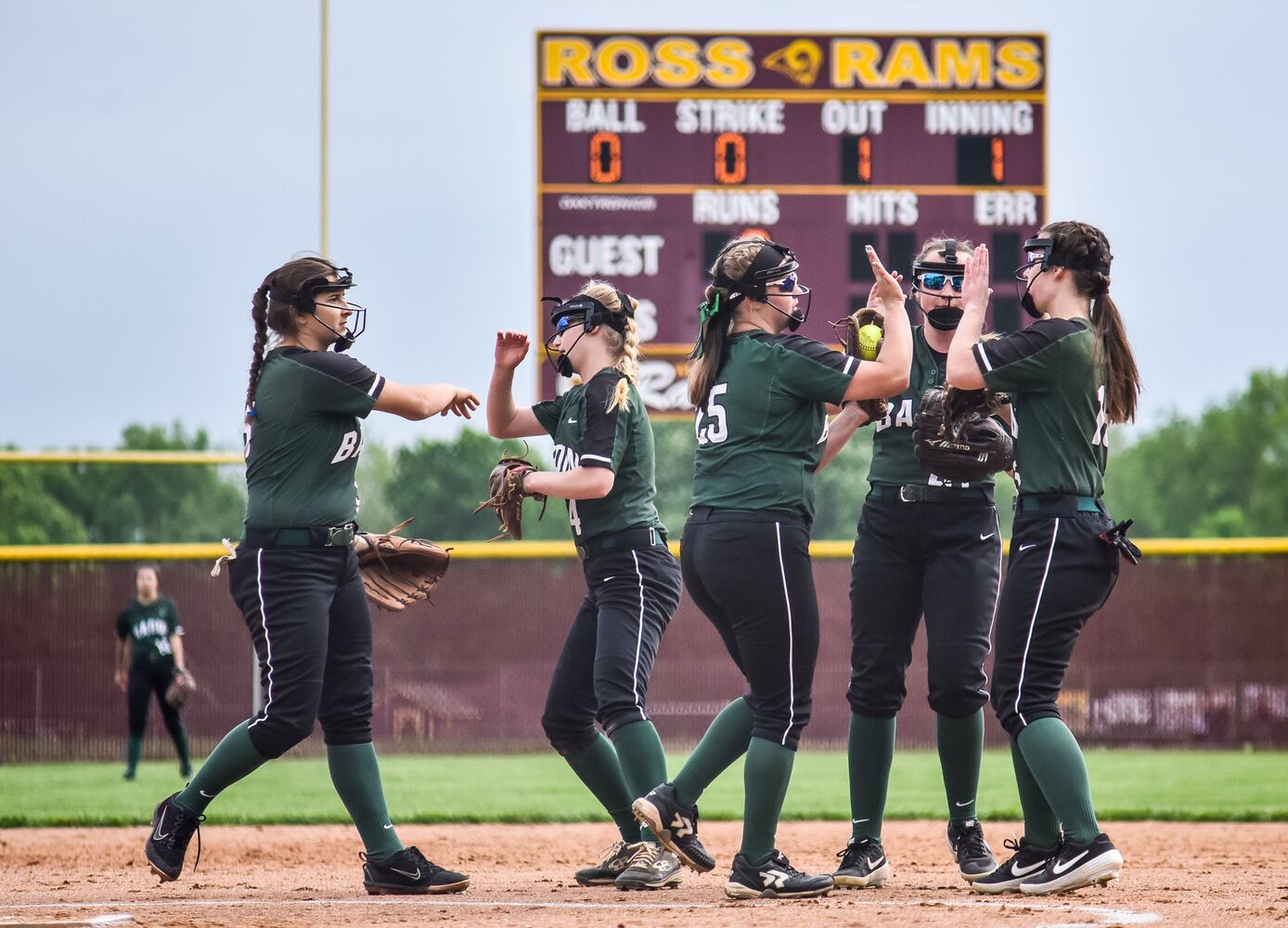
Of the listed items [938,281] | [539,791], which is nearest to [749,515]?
[938,281]

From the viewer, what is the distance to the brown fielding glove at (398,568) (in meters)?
5.60

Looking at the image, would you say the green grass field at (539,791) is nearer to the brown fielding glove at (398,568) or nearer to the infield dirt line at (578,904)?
the brown fielding glove at (398,568)

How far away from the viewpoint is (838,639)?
15.1 m

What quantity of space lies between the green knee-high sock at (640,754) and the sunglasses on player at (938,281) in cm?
172

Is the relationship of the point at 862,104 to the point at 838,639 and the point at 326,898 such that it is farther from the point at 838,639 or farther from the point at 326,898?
the point at 326,898

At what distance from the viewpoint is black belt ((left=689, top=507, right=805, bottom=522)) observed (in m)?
4.77

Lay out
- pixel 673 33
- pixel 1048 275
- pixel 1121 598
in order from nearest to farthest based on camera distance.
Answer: pixel 1048 275, pixel 673 33, pixel 1121 598

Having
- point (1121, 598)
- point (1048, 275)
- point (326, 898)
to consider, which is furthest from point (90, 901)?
point (1121, 598)

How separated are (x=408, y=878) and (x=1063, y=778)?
2.08m

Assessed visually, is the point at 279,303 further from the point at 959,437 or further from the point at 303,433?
the point at 959,437

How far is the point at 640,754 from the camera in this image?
5.20 meters

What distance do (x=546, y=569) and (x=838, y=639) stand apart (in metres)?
2.84

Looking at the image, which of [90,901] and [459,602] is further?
[459,602]

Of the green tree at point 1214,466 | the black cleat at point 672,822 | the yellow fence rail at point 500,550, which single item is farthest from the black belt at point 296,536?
the green tree at point 1214,466
